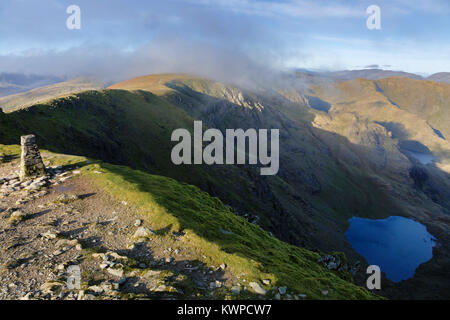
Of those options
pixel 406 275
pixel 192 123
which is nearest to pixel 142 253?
pixel 192 123

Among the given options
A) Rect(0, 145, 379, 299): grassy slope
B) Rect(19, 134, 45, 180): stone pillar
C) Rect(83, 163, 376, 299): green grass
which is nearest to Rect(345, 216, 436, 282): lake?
Rect(0, 145, 379, 299): grassy slope

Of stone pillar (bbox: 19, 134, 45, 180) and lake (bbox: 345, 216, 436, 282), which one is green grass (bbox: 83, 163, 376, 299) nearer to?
stone pillar (bbox: 19, 134, 45, 180)

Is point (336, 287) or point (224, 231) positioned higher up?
point (224, 231)

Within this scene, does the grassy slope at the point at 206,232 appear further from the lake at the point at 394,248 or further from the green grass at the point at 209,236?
the lake at the point at 394,248

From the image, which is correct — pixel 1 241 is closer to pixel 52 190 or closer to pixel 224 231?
pixel 52 190
